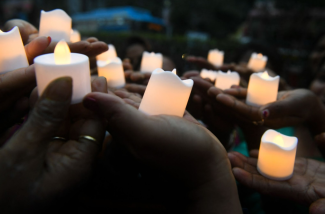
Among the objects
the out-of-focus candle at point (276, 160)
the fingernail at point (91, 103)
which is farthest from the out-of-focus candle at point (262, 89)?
the fingernail at point (91, 103)

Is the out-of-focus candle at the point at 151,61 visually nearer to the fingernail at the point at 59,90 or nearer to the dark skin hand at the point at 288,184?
the dark skin hand at the point at 288,184

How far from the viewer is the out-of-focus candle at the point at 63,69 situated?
44.1 inches

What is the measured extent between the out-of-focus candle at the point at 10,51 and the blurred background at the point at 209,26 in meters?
3.11

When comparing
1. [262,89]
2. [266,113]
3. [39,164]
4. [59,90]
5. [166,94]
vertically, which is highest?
[59,90]

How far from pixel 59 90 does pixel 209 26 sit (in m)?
12.8

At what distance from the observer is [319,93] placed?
157 inches

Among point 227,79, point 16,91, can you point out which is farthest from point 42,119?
point 227,79

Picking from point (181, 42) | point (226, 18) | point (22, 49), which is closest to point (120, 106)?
point (22, 49)

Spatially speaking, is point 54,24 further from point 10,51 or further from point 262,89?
point 262,89

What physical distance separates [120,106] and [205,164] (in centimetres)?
60

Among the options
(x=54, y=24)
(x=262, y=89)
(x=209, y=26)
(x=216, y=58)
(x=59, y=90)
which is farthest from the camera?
(x=209, y=26)

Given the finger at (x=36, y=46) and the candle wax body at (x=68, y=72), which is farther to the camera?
the finger at (x=36, y=46)

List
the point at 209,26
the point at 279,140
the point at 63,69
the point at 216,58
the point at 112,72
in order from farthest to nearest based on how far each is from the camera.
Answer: the point at 209,26, the point at 216,58, the point at 112,72, the point at 279,140, the point at 63,69

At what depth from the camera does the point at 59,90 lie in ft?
3.08
